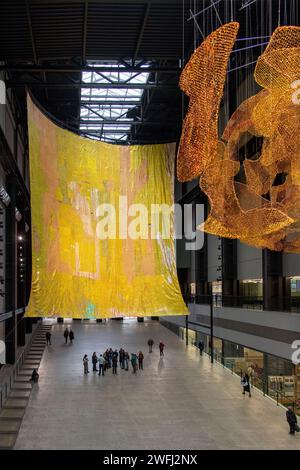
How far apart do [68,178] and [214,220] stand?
7117 millimetres

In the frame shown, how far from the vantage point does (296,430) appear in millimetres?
13359

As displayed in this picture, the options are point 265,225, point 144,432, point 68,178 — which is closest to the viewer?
point 265,225

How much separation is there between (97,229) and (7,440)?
641 cm

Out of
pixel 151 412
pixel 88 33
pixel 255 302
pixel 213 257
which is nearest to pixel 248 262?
pixel 255 302

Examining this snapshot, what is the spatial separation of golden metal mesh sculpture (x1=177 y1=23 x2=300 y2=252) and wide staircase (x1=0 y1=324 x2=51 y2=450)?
7483mm

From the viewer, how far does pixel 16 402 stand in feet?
55.0

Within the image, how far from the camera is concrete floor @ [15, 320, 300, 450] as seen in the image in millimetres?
12883

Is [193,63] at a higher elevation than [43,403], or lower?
higher

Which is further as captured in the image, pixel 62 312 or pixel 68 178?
pixel 68 178

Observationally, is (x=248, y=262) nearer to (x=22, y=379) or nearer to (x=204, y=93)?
(x=22, y=379)

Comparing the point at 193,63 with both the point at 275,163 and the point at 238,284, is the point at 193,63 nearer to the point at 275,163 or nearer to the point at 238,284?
the point at 275,163

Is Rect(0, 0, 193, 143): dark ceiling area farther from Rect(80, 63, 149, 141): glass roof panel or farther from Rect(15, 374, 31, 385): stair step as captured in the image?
Rect(15, 374, 31, 385): stair step

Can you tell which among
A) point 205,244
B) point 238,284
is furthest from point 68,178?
point 205,244

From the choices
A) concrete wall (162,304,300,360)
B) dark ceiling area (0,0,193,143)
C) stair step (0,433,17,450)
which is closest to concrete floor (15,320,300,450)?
stair step (0,433,17,450)
